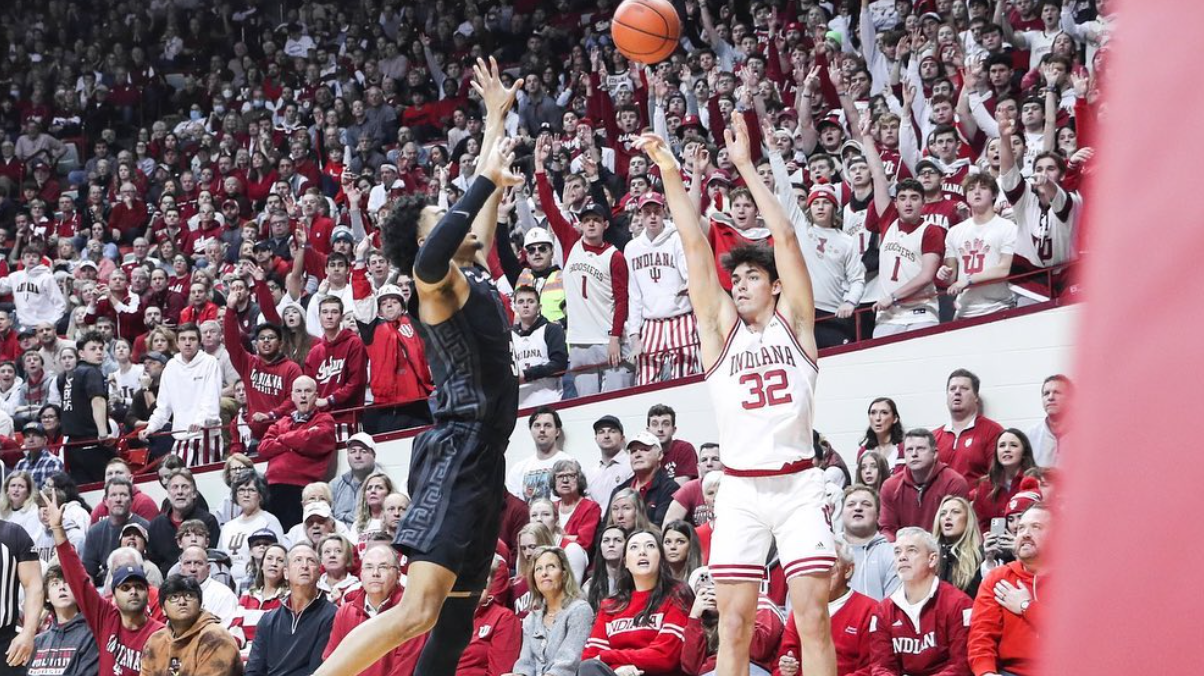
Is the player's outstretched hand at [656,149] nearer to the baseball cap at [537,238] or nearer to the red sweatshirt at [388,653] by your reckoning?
the red sweatshirt at [388,653]

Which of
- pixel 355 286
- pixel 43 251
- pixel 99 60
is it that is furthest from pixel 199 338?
pixel 99 60

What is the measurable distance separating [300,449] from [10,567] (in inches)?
208

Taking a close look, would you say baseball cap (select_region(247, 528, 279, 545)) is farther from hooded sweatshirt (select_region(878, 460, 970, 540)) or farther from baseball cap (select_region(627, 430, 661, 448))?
hooded sweatshirt (select_region(878, 460, 970, 540))

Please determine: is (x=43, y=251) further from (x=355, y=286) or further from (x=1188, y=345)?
(x=1188, y=345)

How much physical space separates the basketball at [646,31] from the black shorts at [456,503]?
4658 millimetres

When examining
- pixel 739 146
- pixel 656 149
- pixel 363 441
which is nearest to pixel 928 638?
pixel 739 146

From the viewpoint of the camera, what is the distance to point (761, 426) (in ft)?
20.0

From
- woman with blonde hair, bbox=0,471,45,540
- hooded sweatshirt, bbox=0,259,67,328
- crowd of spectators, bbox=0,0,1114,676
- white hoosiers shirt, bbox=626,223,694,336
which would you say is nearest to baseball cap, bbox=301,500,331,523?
crowd of spectators, bbox=0,0,1114,676

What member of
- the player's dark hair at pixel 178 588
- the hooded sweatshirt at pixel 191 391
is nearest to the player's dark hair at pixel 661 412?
the player's dark hair at pixel 178 588

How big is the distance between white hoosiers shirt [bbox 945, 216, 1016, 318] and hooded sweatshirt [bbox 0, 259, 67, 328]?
12447 mm

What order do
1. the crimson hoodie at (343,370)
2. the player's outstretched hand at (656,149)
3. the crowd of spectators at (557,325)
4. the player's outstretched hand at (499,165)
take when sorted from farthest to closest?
the crimson hoodie at (343,370)
the crowd of spectators at (557,325)
the player's outstretched hand at (656,149)
the player's outstretched hand at (499,165)

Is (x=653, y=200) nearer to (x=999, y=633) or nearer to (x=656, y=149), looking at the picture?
(x=999, y=633)

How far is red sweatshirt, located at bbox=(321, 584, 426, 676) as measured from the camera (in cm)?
912

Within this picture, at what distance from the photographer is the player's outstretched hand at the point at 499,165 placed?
570 cm
